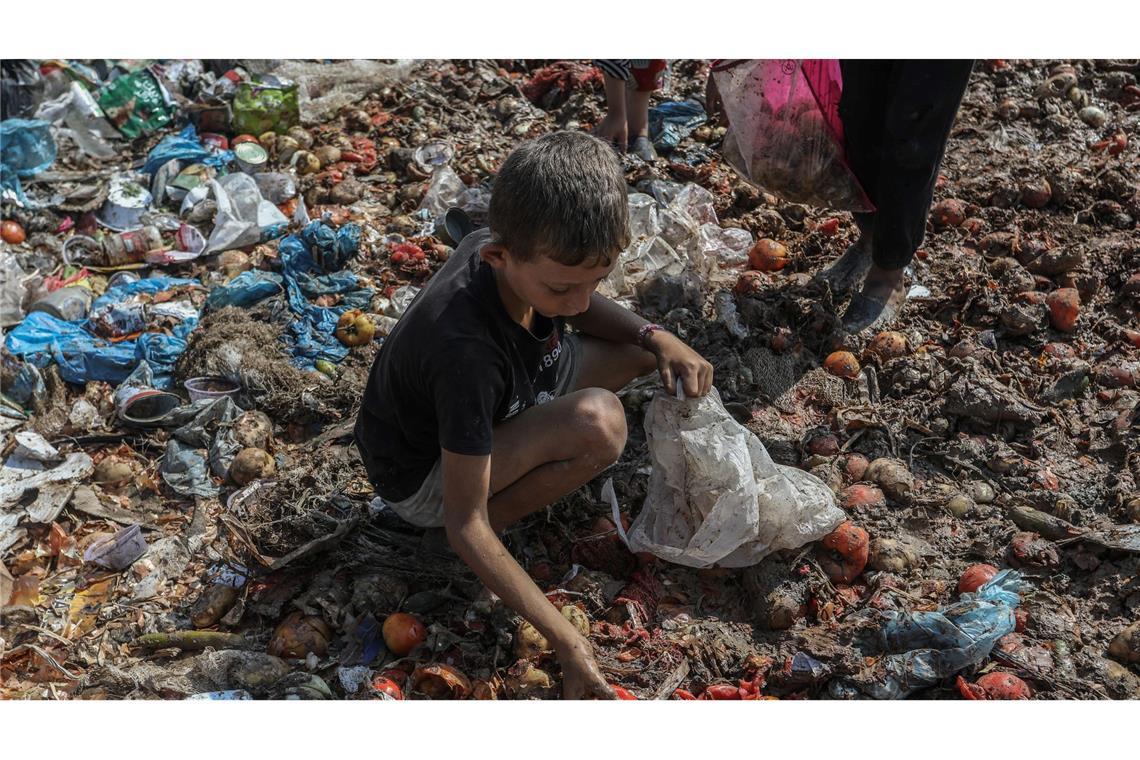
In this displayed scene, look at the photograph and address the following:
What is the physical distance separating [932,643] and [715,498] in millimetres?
716

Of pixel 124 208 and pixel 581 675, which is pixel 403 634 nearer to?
pixel 581 675

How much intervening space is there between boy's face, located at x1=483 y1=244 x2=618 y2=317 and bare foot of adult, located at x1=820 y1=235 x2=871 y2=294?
1.90m

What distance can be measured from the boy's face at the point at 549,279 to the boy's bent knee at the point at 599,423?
1.22ft

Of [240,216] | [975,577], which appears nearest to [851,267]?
[975,577]

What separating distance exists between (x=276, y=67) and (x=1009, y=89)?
Result: 4.08 meters

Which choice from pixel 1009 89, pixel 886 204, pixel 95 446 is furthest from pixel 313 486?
pixel 1009 89

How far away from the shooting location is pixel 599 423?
2748 mm

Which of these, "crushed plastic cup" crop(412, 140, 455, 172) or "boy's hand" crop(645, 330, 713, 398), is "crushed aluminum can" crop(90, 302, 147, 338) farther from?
"boy's hand" crop(645, 330, 713, 398)

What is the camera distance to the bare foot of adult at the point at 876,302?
12.6ft

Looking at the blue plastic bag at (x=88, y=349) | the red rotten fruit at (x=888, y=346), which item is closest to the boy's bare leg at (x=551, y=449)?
the red rotten fruit at (x=888, y=346)

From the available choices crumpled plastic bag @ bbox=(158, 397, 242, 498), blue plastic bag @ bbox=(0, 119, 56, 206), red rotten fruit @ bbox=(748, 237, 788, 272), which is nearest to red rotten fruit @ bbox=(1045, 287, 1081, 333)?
red rotten fruit @ bbox=(748, 237, 788, 272)

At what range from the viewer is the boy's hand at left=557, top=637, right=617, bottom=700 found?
97.4 inches

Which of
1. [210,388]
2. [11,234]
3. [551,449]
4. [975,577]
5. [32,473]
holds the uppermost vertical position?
[551,449]

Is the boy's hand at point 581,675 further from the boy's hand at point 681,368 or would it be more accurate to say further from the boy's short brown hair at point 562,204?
the boy's short brown hair at point 562,204
